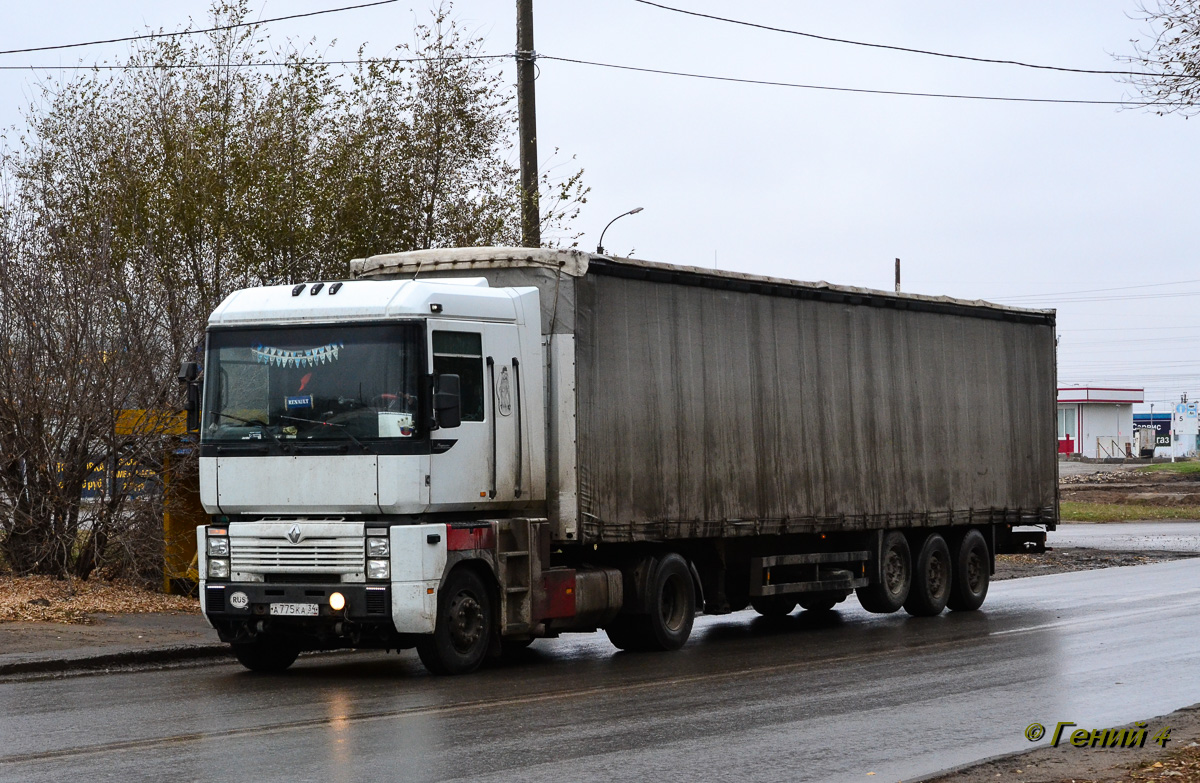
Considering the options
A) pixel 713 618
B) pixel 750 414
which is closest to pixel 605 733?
pixel 750 414

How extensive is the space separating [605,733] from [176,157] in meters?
13.0

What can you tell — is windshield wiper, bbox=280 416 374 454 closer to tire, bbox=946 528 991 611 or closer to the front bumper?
the front bumper

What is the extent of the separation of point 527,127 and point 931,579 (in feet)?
25.5

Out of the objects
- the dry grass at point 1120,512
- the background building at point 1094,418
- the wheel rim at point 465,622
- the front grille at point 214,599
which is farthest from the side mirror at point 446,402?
the background building at point 1094,418

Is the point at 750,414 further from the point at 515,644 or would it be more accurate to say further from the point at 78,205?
the point at 78,205

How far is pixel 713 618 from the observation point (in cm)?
1964

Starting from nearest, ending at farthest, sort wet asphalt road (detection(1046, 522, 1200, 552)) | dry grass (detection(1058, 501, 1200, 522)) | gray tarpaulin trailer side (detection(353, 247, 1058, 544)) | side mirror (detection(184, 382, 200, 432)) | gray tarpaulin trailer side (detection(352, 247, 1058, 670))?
side mirror (detection(184, 382, 200, 432)), gray tarpaulin trailer side (detection(352, 247, 1058, 670)), gray tarpaulin trailer side (detection(353, 247, 1058, 544)), wet asphalt road (detection(1046, 522, 1200, 552)), dry grass (detection(1058, 501, 1200, 522))

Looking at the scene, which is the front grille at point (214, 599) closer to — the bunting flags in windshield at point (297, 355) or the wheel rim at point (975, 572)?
the bunting flags in windshield at point (297, 355)

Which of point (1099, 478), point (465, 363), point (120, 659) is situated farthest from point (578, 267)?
point (1099, 478)

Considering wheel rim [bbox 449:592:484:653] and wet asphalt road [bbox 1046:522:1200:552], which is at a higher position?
wheel rim [bbox 449:592:484:653]

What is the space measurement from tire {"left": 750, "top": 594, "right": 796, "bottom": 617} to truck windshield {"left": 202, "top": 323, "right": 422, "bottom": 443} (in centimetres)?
686

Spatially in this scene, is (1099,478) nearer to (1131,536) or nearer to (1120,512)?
(1120,512)

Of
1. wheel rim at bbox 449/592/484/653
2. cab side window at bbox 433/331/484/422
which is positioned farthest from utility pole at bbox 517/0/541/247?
wheel rim at bbox 449/592/484/653

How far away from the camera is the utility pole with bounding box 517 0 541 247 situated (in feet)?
66.1
